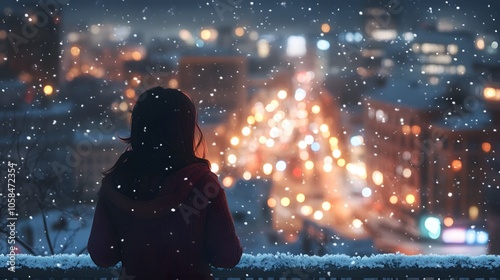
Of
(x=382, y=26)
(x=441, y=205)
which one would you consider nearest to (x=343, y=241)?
(x=441, y=205)

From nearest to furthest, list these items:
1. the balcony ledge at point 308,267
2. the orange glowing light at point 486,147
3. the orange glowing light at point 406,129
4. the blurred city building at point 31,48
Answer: the balcony ledge at point 308,267 < the blurred city building at point 31,48 < the orange glowing light at point 486,147 < the orange glowing light at point 406,129

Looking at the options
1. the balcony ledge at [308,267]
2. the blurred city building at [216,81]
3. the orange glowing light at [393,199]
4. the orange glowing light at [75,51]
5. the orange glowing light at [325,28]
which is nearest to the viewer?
the balcony ledge at [308,267]

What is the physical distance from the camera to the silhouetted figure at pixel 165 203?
6.15 ft

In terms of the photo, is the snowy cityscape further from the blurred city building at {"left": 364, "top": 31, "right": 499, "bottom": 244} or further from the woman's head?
the woman's head

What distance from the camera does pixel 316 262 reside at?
155 inches

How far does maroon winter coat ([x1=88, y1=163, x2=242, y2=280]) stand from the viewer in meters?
1.86

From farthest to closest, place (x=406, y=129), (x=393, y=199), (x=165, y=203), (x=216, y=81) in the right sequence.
A: 1. (x=216, y=81)
2. (x=393, y=199)
3. (x=406, y=129)
4. (x=165, y=203)

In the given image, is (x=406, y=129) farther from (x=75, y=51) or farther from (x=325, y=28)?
(x=75, y=51)

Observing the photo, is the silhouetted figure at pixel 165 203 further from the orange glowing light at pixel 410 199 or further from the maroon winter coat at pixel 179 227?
the orange glowing light at pixel 410 199

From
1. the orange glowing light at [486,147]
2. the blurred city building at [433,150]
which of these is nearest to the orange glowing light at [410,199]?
the blurred city building at [433,150]

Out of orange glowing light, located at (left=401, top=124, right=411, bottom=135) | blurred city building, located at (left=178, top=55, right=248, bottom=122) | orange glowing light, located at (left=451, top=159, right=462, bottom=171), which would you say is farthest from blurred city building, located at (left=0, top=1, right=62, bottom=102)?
orange glowing light, located at (left=401, top=124, right=411, bottom=135)

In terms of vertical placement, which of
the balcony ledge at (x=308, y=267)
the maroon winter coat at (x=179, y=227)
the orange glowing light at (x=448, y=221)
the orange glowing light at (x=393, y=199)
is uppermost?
the orange glowing light at (x=393, y=199)

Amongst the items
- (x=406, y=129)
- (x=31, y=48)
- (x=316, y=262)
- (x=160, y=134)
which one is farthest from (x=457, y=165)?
(x=160, y=134)

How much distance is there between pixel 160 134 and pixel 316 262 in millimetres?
2307
